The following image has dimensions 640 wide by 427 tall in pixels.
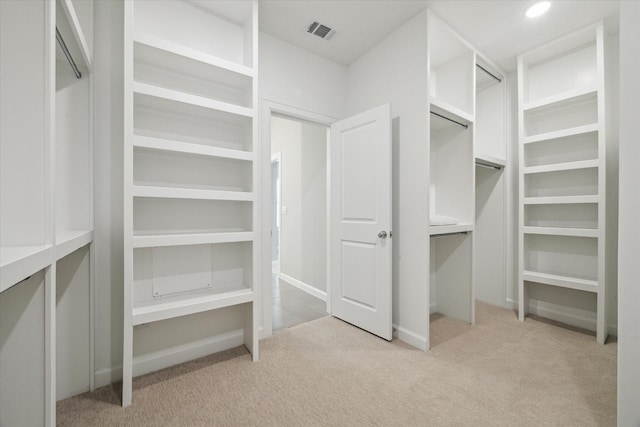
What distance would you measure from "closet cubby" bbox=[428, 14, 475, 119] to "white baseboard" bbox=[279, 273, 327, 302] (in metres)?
2.59

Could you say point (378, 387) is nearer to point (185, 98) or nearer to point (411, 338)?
point (411, 338)

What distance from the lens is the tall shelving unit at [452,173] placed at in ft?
8.45

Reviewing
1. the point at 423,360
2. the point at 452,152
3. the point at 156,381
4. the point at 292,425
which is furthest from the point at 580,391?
the point at 156,381

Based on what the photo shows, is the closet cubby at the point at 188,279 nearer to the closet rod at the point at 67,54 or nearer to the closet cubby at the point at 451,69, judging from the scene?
the closet rod at the point at 67,54

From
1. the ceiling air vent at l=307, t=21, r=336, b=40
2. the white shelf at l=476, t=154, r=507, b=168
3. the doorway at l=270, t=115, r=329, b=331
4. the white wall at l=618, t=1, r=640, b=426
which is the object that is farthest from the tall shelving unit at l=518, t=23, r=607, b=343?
the doorway at l=270, t=115, r=329, b=331

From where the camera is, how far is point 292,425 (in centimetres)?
145

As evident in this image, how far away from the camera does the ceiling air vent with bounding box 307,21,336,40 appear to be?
2406 mm

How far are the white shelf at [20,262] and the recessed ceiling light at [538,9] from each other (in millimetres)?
3414

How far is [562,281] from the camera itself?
2.54m

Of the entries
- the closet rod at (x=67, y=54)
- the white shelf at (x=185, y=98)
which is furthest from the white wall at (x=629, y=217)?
the closet rod at (x=67, y=54)

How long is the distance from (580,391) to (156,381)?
273cm

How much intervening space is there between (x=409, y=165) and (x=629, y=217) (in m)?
1.41

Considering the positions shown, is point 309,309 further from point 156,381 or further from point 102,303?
point 102,303

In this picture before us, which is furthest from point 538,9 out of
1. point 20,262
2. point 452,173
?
point 20,262
